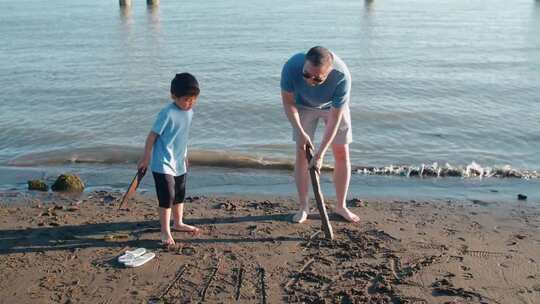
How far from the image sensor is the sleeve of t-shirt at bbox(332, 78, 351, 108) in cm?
538

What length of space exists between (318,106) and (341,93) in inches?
14.5

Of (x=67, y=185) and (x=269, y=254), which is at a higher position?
(x=269, y=254)

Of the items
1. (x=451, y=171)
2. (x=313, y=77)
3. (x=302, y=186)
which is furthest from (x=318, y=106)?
(x=451, y=171)

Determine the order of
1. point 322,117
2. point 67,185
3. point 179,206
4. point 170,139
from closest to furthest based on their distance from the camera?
1. point 170,139
2. point 179,206
3. point 322,117
4. point 67,185

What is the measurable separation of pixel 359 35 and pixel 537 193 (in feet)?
50.8

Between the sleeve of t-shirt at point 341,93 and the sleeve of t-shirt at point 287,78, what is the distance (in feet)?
1.23

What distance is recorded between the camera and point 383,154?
9273 millimetres

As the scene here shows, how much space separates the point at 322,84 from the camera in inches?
214

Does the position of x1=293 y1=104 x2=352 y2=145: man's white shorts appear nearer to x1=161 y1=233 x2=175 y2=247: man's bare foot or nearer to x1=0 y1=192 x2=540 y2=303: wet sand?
x1=0 y1=192 x2=540 y2=303: wet sand

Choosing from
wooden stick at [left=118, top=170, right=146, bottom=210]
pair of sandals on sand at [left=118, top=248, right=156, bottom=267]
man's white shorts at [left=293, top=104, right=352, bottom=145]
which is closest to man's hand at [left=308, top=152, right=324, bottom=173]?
man's white shorts at [left=293, top=104, right=352, bottom=145]

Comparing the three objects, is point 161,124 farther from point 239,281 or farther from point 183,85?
point 239,281

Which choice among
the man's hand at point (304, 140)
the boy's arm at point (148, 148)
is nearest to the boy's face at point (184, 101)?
the boy's arm at point (148, 148)

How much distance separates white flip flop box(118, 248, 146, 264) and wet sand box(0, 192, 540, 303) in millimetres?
58

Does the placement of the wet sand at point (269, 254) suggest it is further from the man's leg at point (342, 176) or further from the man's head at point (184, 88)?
the man's head at point (184, 88)
